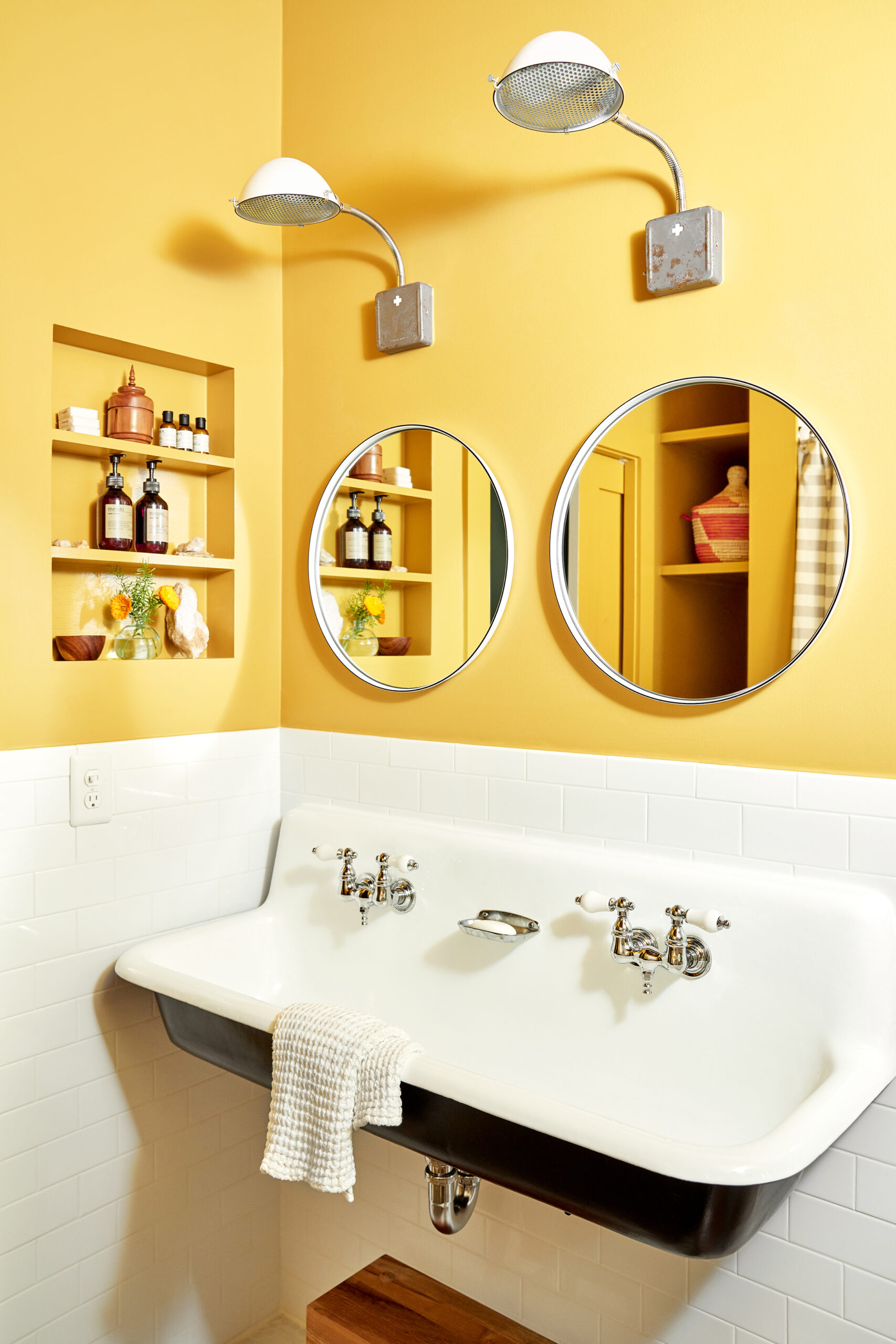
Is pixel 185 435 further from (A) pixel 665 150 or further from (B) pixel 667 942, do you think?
(B) pixel 667 942

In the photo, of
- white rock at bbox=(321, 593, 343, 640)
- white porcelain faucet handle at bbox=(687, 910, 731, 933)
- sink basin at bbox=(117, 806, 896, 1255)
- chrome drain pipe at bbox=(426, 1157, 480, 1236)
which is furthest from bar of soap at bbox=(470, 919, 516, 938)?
white rock at bbox=(321, 593, 343, 640)

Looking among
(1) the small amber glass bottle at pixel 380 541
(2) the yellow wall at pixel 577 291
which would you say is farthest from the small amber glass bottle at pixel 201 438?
(1) the small amber glass bottle at pixel 380 541

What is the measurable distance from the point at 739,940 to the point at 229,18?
2.38 metres

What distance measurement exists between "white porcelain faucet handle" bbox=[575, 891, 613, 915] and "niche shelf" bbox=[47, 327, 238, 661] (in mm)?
1113

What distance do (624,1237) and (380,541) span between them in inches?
59.8

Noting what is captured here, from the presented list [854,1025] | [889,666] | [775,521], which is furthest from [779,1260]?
[775,521]

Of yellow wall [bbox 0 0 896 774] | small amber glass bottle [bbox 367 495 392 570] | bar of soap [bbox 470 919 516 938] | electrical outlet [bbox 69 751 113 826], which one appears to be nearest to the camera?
yellow wall [bbox 0 0 896 774]

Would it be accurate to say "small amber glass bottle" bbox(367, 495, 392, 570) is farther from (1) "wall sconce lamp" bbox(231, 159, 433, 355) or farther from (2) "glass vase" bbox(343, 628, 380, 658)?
(1) "wall sconce lamp" bbox(231, 159, 433, 355)

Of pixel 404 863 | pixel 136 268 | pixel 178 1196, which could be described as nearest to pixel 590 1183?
pixel 404 863

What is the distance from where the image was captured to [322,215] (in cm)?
191

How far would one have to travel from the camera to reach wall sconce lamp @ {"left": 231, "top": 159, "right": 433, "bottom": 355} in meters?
1.83

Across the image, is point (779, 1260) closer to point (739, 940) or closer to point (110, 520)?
point (739, 940)

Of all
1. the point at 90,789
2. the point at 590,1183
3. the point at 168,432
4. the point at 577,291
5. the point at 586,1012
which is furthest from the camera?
the point at 168,432

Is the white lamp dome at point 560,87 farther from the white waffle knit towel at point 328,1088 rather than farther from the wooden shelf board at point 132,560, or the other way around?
the white waffle knit towel at point 328,1088
